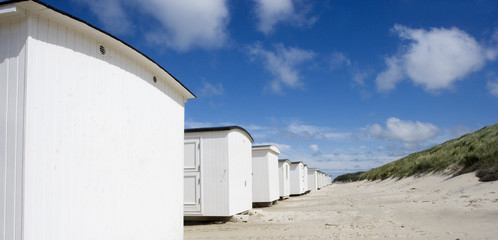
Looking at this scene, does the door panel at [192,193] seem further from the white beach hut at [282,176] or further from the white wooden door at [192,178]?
the white beach hut at [282,176]

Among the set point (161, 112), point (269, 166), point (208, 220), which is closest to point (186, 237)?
point (208, 220)

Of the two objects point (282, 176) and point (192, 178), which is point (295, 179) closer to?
point (282, 176)

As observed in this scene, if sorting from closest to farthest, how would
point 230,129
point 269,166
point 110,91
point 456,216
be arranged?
1. point 110,91
2. point 456,216
3. point 230,129
4. point 269,166

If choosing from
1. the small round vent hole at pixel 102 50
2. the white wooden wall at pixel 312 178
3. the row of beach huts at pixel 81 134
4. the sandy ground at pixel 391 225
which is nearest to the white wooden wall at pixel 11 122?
the row of beach huts at pixel 81 134

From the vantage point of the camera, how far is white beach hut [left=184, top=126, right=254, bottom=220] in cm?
1259

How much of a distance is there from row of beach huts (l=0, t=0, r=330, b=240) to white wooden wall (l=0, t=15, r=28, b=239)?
12mm

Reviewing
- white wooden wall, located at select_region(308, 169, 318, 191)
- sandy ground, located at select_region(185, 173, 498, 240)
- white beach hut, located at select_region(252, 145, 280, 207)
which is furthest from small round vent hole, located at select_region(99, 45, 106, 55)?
white wooden wall, located at select_region(308, 169, 318, 191)

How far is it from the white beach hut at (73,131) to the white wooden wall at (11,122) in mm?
12

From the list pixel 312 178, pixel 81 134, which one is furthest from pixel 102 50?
pixel 312 178

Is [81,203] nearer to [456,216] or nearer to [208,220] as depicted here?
[208,220]

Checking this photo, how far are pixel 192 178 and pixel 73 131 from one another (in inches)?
313

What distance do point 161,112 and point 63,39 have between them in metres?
2.78

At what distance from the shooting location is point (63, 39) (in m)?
A: 5.08

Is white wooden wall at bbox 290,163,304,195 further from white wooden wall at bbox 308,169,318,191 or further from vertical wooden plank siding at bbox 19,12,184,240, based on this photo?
vertical wooden plank siding at bbox 19,12,184,240
